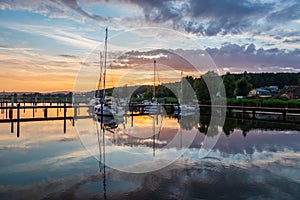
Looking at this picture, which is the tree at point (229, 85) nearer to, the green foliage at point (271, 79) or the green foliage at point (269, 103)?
the green foliage at point (269, 103)

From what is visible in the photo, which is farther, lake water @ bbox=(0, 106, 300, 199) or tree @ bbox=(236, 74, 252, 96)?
tree @ bbox=(236, 74, 252, 96)

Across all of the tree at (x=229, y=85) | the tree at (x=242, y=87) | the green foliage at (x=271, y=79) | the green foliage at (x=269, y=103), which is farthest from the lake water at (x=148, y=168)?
the green foliage at (x=271, y=79)

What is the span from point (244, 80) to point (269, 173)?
5156 cm

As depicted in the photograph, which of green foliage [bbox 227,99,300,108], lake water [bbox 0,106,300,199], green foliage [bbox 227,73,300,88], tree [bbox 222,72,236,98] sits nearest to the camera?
lake water [bbox 0,106,300,199]

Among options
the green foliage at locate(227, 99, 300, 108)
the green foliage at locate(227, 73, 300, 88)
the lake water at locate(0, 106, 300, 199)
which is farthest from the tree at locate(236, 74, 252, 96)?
the green foliage at locate(227, 73, 300, 88)

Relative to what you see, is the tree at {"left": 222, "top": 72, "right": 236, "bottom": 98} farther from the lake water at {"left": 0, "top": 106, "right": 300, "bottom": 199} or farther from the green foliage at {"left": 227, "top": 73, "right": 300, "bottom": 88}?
the green foliage at {"left": 227, "top": 73, "right": 300, "bottom": 88}

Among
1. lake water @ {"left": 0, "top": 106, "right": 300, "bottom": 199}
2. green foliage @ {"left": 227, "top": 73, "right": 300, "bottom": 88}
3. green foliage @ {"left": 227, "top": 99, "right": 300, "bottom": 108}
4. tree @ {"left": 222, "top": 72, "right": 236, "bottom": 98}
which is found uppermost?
green foliage @ {"left": 227, "top": 73, "right": 300, "bottom": 88}

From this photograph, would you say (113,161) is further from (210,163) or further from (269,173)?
(269,173)

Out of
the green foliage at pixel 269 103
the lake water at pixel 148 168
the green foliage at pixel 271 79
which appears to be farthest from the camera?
the green foliage at pixel 271 79

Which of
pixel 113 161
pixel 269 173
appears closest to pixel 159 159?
pixel 113 161

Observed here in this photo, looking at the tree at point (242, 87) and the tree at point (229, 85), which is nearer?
the tree at point (229, 85)

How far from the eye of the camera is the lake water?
6.08m

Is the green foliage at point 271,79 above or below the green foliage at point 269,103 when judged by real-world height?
above

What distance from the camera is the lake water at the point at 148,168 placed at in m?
6.08
